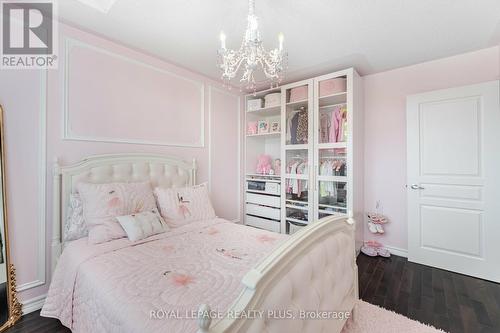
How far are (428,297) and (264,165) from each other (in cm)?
247

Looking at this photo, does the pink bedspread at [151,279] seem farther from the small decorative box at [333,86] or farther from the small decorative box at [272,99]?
the small decorative box at [272,99]

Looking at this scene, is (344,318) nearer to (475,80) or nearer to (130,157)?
(130,157)

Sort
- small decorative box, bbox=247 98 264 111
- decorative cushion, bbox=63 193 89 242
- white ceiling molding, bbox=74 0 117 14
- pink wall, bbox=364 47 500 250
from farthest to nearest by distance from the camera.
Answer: small decorative box, bbox=247 98 264 111 → pink wall, bbox=364 47 500 250 → decorative cushion, bbox=63 193 89 242 → white ceiling molding, bbox=74 0 117 14

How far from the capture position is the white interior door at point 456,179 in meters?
2.35

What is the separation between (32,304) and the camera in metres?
1.84

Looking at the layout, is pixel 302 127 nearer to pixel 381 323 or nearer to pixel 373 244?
pixel 373 244

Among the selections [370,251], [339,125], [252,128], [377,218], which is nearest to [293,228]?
[370,251]

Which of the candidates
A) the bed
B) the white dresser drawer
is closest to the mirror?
the bed

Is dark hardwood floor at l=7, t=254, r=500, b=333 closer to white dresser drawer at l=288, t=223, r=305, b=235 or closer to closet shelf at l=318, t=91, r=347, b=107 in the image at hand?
white dresser drawer at l=288, t=223, r=305, b=235

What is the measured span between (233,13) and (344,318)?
2413 millimetres

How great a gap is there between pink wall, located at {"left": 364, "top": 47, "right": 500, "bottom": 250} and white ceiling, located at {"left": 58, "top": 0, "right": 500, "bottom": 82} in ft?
0.73

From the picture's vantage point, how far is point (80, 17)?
6.32 feet

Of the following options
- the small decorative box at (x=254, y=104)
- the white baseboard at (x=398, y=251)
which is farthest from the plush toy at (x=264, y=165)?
the white baseboard at (x=398, y=251)

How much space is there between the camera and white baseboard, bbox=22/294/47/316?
180 cm
